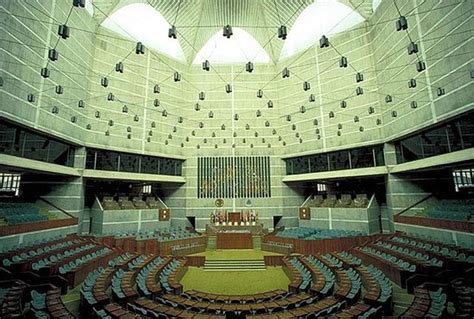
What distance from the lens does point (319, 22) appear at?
22.5 meters

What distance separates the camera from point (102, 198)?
23516 millimetres

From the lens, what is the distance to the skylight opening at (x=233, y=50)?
26.0 m

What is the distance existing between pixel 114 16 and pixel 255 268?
71.7 ft

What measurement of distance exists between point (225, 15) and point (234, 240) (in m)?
19.5

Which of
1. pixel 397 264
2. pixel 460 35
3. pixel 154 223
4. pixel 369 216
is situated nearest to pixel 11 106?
pixel 154 223

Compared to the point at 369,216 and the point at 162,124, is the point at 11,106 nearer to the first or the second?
the point at 162,124

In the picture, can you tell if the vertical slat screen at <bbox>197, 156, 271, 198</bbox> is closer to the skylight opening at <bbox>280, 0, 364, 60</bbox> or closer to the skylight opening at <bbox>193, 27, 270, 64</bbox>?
the skylight opening at <bbox>193, 27, 270, 64</bbox>

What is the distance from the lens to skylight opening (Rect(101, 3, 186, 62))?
21.4m

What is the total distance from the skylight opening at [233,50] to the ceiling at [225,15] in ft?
2.43

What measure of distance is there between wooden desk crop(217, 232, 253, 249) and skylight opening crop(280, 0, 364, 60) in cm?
1747

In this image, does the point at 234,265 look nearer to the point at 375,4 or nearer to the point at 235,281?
the point at 235,281

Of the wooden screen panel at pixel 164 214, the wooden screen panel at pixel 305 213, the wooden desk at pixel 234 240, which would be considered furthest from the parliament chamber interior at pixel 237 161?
the wooden screen panel at pixel 305 213

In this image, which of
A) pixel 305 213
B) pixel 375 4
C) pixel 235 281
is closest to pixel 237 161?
pixel 305 213

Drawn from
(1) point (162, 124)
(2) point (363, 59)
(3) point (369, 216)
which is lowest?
(3) point (369, 216)
